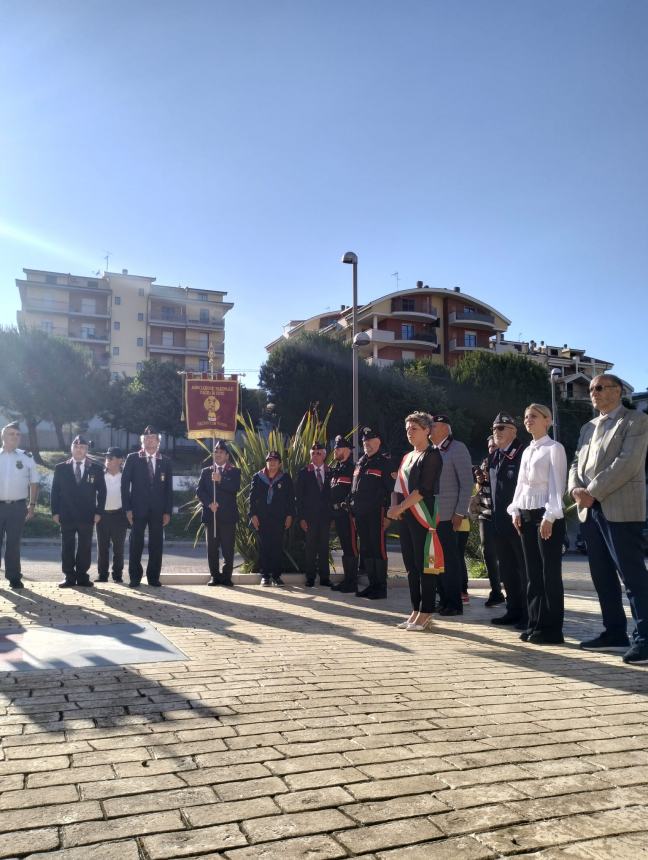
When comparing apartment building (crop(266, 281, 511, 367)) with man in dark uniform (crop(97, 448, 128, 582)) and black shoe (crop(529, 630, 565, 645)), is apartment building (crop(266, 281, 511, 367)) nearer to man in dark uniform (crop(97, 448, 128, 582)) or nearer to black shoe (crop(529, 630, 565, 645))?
man in dark uniform (crop(97, 448, 128, 582))

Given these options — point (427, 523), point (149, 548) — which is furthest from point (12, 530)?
point (427, 523)

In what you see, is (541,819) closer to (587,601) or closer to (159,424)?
(587,601)

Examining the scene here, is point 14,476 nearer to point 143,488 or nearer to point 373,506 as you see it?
point 143,488

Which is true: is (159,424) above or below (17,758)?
above

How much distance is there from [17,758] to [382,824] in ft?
4.81

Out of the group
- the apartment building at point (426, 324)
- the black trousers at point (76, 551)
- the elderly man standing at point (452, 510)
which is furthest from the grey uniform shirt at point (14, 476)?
the apartment building at point (426, 324)

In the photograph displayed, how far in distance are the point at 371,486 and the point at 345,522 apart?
1049 mm

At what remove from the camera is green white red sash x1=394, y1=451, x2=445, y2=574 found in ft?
19.6

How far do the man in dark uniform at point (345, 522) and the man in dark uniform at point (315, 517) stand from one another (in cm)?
13

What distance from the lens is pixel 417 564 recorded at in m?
6.09

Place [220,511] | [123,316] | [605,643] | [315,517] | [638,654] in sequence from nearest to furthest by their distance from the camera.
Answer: [638,654] → [605,643] → [315,517] → [220,511] → [123,316]

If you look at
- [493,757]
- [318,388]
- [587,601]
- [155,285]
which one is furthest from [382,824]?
[155,285]

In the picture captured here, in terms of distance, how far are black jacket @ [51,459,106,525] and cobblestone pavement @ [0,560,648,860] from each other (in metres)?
4.35

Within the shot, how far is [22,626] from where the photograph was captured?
569cm
